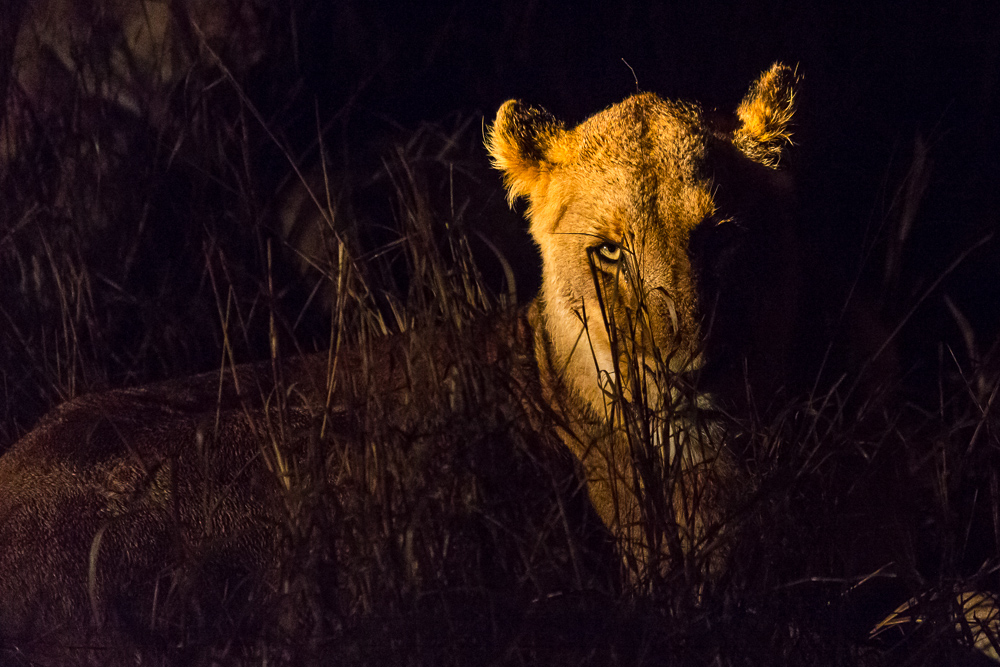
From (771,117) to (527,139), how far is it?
786 mm

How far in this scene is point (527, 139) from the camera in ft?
10.7

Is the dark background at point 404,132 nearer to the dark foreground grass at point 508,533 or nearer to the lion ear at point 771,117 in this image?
the lion ear at point 771,117

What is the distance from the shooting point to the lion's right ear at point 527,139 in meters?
3.26

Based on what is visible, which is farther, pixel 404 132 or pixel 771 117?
pixel 404 132

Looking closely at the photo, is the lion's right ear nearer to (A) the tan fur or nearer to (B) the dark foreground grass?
(A) the tan fur

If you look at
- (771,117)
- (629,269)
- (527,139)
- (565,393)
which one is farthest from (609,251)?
(771,117)

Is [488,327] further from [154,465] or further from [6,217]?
[6,217]

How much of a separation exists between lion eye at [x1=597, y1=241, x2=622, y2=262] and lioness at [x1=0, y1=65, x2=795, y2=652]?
0.03ft

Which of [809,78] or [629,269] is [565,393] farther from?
[809,78]

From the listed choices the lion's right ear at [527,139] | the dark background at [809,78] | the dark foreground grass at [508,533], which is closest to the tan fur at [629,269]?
the lion's right ear at [527,139]

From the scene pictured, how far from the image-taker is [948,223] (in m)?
3.72

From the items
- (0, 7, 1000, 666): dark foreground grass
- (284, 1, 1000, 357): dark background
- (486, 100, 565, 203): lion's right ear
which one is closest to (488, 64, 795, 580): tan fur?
(486, 100, 565, 203): lion's right ear

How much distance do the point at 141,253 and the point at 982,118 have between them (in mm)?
3408

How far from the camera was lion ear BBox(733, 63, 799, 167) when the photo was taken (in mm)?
3064
